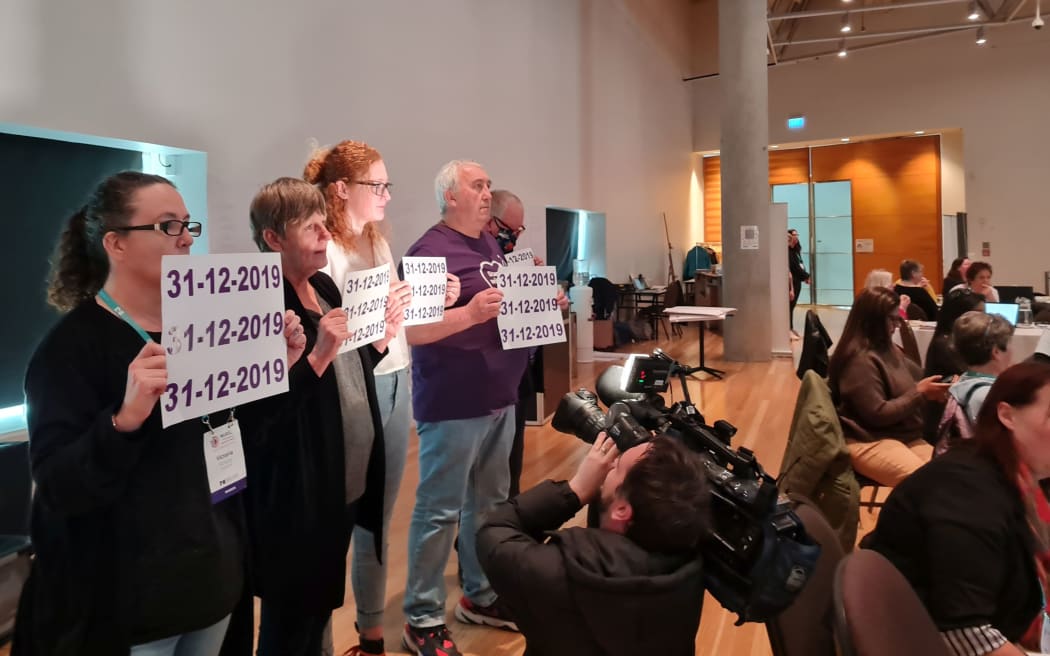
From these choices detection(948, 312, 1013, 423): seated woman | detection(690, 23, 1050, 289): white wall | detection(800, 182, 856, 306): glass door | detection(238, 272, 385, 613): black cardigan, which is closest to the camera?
detection(238, 272, 385, 613): black cardigan

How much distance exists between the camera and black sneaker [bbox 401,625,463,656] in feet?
7.05

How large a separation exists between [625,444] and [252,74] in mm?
3071

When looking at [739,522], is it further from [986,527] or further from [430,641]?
[430,641]

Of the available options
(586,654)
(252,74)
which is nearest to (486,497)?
(586,654)

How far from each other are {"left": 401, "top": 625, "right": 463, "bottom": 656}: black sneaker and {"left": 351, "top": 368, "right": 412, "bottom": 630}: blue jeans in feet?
0.59

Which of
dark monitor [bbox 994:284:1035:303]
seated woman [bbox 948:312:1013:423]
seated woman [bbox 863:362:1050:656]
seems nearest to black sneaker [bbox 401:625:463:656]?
seated woman [bbox 863:362:1050:656]

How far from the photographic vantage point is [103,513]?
108 centimetres

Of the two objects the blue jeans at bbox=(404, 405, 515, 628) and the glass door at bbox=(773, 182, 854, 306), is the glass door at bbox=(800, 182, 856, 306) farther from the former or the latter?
the blue jeans at bbox=(404, 405, 515, 628)

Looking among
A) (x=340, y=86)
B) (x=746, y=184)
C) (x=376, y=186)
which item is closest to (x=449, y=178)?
(x=376, y=186)

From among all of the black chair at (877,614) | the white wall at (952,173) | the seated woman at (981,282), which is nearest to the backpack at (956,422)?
the black chair at (877,614)

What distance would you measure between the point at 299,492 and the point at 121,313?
0.59 meters

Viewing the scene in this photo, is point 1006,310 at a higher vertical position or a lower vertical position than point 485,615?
higher

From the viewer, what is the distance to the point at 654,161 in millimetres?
11352

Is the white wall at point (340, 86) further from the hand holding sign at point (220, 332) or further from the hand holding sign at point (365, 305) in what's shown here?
the hand holding sign at point (220, 332)
